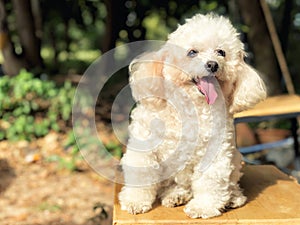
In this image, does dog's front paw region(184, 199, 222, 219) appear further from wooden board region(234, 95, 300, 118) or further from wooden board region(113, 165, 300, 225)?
wooden board region(234, 95, 300, 118)

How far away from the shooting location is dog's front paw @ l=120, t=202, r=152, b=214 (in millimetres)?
1893

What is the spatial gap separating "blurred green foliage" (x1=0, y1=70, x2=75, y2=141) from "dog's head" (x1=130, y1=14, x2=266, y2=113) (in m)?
2.99

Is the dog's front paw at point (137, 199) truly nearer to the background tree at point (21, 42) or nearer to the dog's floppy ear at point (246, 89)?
the dog's floppy ear at point (246, 89)

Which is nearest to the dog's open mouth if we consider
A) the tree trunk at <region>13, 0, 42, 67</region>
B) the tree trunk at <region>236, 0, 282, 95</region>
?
the tree trunk at <region>236, 0, 282, 95</region>

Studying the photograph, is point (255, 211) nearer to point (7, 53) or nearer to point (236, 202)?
point (236, 202)

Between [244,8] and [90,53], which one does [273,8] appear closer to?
[244,8]

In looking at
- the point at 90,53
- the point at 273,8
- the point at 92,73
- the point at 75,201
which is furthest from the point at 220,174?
the point at 90,53

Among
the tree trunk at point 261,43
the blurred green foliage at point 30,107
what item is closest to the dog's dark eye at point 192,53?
the blurred green foliage at point 30,107

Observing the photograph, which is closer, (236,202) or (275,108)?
(236,202)

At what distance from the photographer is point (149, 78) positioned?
185 centimetres

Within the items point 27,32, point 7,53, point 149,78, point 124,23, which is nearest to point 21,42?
point 27,32

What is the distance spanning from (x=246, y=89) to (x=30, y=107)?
3315 mm

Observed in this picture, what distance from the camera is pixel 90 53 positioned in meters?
9.51

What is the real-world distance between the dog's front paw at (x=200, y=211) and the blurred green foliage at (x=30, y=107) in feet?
10.0
